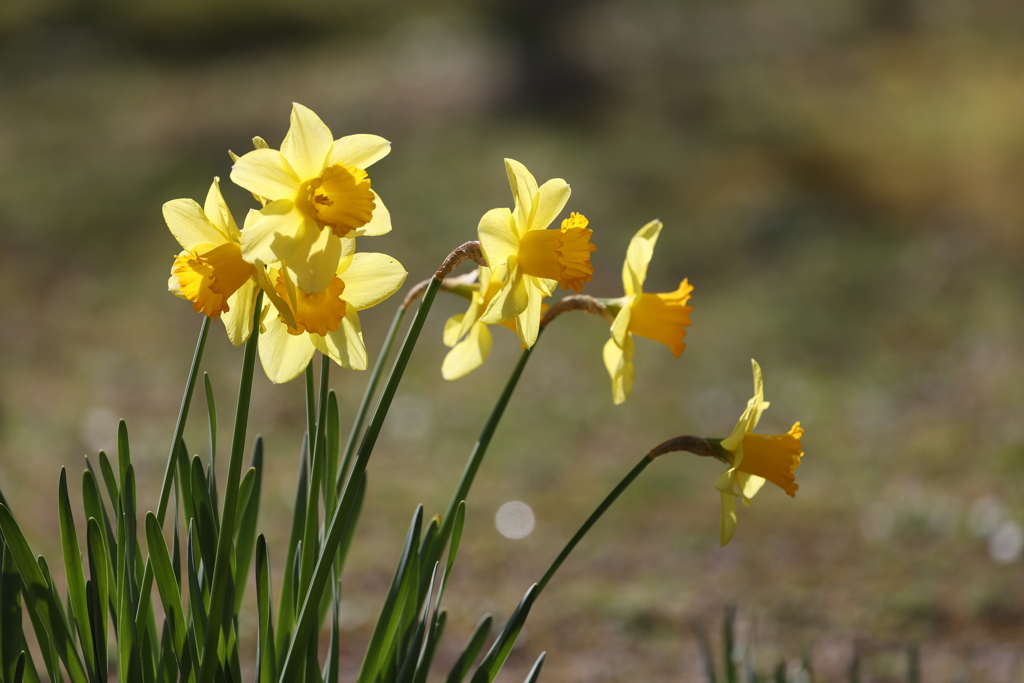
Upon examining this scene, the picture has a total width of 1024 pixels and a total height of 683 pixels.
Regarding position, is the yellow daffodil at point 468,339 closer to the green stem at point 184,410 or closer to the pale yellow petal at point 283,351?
the pale yellow petal at point 283,351

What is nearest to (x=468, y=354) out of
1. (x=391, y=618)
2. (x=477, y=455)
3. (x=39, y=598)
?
(x=477, y=455)

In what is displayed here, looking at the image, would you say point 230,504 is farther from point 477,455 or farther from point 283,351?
point 477,455

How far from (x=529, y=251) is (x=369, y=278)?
171mm

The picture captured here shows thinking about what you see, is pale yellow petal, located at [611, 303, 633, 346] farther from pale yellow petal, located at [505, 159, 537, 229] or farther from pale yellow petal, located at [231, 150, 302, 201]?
pale yellow petal, located at [231, 150, 302, 201]

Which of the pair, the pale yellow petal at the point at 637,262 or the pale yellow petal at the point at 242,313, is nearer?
the pale yellow petal at the point at 242,313

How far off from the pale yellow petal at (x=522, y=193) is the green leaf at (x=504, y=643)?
0.40 meters

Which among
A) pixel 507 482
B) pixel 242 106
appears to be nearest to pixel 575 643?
pixel 507 482

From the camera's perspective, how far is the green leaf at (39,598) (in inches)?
38.5

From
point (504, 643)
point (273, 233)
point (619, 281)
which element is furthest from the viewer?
point (619, 281)

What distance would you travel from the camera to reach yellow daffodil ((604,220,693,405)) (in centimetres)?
100

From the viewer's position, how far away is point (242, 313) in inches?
35.6

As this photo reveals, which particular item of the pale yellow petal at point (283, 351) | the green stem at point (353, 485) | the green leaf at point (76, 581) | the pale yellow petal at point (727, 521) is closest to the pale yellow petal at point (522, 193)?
Answer: the green stem at point (353, 485)

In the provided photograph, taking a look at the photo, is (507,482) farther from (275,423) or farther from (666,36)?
(666,36)

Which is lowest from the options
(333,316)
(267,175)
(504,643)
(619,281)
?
(504,643)
